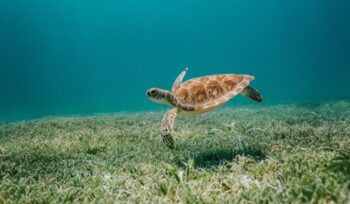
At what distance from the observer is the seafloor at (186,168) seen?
4.16 metres

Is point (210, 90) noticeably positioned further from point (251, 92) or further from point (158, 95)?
point (251, 92)

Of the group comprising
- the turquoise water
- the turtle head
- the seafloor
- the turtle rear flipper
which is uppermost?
the turquoise water

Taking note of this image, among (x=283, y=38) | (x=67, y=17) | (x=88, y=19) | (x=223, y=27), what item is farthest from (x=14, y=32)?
(x=283, y=38)

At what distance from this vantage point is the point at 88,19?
7165 inches

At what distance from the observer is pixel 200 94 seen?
21.9 ft

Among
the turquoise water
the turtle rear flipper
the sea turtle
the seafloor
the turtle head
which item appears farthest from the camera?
the turquoise water

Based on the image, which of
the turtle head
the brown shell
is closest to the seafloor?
the brown shell

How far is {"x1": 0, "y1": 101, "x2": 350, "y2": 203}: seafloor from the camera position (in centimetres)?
416

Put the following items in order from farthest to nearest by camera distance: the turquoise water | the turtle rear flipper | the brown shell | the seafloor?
the turquoise water
the turtle rear flipper
the brown shell
the seafloor

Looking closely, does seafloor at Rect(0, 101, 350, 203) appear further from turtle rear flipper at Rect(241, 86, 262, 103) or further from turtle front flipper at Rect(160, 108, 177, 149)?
turtle rear flipper at Rect(241, 86, 262, 103)

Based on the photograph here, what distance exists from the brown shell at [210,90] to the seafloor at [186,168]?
106 cm

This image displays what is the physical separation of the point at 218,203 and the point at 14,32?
127 metres

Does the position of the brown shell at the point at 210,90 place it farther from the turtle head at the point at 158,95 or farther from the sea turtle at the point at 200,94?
the turtle head at the point at 158,95

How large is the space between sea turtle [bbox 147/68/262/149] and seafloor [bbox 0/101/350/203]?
0.95 m
